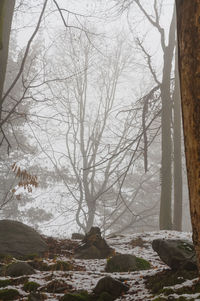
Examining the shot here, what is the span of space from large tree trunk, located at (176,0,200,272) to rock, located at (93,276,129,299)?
2.40 metres

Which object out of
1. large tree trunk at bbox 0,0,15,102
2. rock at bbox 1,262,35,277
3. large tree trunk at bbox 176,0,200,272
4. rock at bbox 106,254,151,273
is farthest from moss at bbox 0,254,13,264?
large tree trunk at bbox 176,0,200,272

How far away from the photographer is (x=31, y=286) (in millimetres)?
3740

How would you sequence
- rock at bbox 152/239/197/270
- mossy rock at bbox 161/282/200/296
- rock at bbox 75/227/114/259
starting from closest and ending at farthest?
mossy rock at bbox 161/282/200/296
rock at bbox 152/239/197/270
rock at bbox 75/227/114/259

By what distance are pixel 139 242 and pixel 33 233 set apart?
275 cm

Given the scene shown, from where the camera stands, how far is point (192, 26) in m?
1.22

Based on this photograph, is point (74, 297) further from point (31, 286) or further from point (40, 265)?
point (40, 265)

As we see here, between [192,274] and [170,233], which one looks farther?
[170,233]

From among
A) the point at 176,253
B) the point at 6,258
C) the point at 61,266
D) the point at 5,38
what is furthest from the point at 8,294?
the point at 5,38

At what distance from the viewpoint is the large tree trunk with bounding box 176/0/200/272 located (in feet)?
3.93

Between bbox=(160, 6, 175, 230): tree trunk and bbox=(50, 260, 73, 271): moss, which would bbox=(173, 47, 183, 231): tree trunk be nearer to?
bbox=(160, 6, 175, 230): tree trunk

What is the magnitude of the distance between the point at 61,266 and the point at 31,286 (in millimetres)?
1148

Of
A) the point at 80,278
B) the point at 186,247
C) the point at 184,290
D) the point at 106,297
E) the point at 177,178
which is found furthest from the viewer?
the point at 177,178

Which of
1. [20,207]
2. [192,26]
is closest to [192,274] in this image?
[192,26]

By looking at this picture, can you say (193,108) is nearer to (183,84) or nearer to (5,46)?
(183,84)
